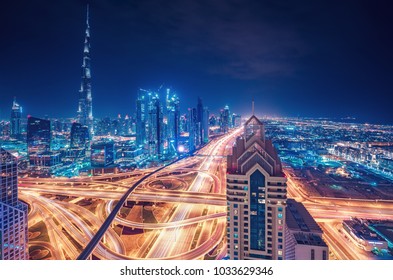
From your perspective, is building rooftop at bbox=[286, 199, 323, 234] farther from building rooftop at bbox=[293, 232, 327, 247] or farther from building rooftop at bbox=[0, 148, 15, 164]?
building rooftop at bbox=[0, 148, 15, 164]

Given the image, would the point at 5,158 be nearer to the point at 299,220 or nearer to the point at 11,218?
the point at 11,218

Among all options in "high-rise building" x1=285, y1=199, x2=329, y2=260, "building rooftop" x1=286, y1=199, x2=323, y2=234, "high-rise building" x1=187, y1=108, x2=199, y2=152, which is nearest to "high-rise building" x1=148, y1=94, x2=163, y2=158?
"high-rise building" x1=187, y1=108, x2=199, y2=152

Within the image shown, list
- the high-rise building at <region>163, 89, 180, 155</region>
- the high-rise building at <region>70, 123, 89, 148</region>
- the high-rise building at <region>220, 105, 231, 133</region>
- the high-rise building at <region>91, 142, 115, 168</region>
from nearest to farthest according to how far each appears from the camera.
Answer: the high-rise building at <region>220, 105, 231, 133</region> → the high-rise building at <region>91, 142, 115, 168</region> → the high-rise building at <region>70, 123, 89, 148</region> → the high-rise building at <region>163, 89, 180, 155</region>

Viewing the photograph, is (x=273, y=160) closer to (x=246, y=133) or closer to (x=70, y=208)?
(x=246, y=133)

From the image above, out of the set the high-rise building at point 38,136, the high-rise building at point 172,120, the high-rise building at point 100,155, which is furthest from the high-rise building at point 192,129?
the high-rise building at point 38,136

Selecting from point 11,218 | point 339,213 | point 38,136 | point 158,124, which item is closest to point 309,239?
point 339,213

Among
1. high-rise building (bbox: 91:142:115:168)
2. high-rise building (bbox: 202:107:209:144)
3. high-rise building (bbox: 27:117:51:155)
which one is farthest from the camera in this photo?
high-rise building (bbox: 202:107:209:144)
